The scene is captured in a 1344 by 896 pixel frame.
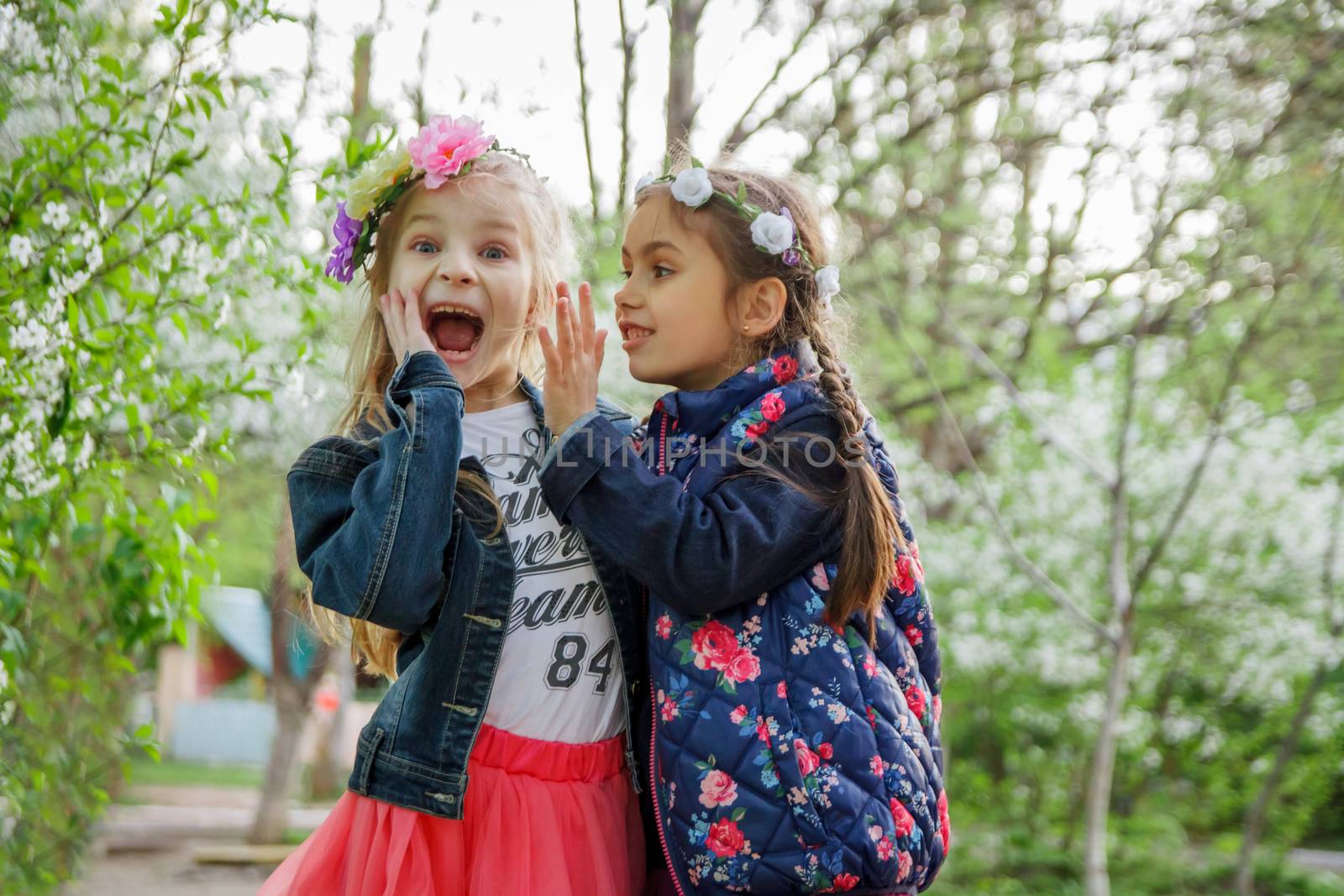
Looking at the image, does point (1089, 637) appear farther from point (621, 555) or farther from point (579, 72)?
point (621, 555)

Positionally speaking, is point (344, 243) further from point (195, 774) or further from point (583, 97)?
point (195, 774)

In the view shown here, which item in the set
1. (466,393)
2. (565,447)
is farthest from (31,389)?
(565,447)

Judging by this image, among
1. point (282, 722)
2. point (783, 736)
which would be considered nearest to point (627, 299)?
point (783, 736)

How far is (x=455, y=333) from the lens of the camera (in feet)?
6.74

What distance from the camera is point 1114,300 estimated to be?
A: 9.81m

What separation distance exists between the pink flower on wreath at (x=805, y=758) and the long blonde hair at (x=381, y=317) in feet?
2.54

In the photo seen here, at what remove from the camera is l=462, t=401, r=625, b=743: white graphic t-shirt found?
1938 mm

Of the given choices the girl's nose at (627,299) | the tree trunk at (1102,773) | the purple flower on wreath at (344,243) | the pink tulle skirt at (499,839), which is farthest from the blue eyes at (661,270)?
the tree trunk at (1102,773)

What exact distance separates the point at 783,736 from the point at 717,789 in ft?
0.40

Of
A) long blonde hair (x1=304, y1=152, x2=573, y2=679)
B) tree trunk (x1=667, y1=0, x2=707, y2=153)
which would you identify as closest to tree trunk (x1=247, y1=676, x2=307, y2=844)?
tree trunk (x1=667, y1=0, x2=707, y2=153)

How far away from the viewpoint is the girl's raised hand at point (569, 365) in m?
1.84

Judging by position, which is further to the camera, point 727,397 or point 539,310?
point 539,310

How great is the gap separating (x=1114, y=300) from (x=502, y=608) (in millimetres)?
8959

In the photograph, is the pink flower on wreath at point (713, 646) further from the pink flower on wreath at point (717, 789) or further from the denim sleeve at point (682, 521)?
the pink flower on wreath at point (717, 789)
